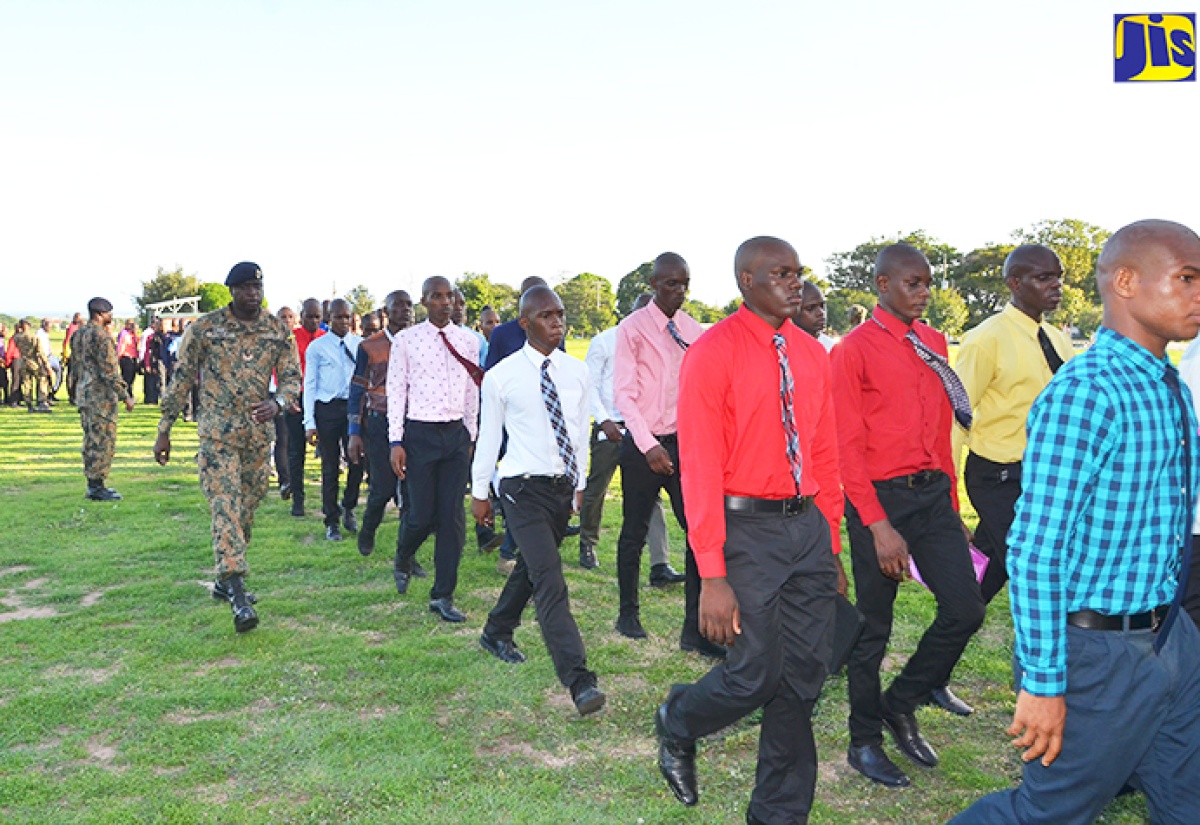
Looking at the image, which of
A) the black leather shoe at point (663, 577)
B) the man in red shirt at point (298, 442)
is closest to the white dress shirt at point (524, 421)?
the black leather shoe at point (663, 577)

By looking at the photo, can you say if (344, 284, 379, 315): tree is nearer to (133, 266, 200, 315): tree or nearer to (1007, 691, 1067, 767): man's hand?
(133, 266, 200, 315): tree

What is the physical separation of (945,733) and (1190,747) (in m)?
2.46

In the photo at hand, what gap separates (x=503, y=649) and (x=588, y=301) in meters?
114

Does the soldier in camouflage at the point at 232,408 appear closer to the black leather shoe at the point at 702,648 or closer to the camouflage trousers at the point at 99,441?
the black leather shoe at the point at 702,648

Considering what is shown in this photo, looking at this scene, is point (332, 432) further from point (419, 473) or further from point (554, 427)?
point (554, 427)

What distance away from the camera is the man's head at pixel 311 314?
37.5 ft

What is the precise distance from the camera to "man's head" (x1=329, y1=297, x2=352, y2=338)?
9805 mm

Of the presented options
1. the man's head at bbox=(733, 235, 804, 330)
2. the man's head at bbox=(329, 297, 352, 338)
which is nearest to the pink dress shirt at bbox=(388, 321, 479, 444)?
the man's head at bbox=(329, 297, 352, 338)

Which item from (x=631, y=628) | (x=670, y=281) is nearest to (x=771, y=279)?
(x=670, y=281)

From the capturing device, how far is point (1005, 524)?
15.9 ft

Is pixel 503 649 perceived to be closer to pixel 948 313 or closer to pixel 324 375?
pixel 324 375

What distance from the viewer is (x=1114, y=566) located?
2.51 m

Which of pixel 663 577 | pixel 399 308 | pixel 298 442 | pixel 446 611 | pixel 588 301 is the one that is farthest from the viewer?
pixel 588 301

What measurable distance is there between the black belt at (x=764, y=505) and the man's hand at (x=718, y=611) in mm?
286
